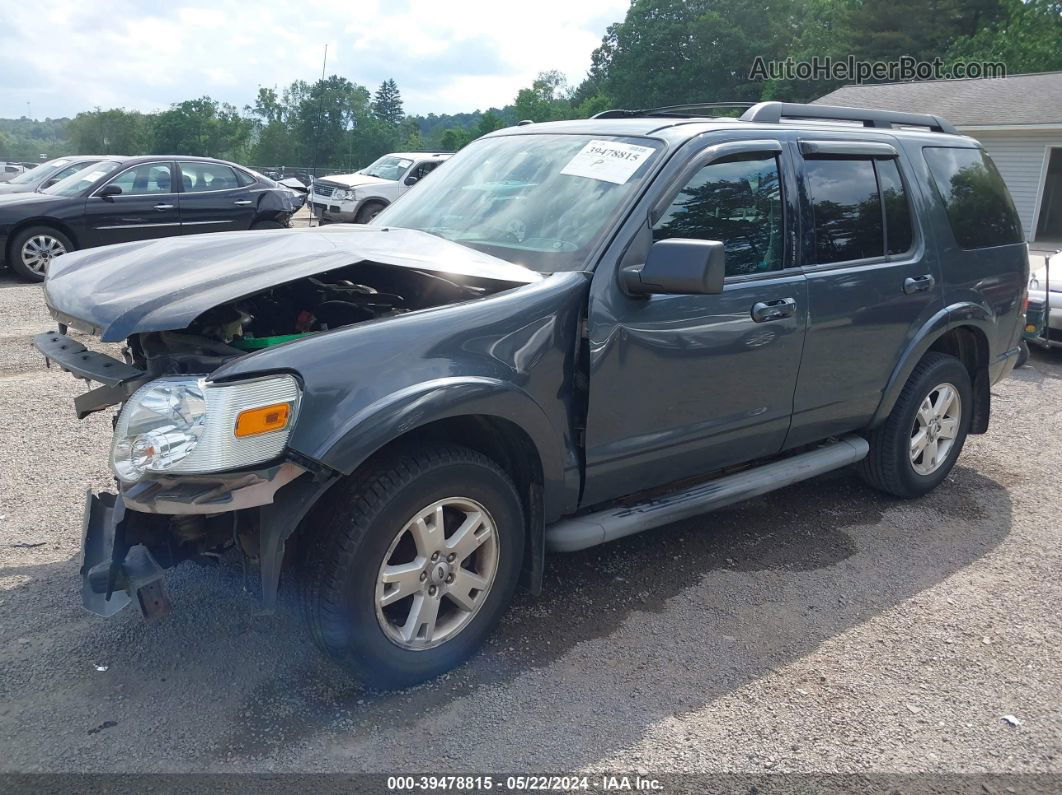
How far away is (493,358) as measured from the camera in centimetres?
306

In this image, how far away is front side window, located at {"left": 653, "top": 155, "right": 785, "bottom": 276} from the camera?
143 inches

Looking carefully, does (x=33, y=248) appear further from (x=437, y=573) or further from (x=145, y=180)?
(x=437, y=573)

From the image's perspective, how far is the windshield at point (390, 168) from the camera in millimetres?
19500

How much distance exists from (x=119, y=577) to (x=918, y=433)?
409cm

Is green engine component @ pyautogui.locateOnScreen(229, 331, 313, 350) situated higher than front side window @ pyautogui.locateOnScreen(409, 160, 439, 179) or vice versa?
front side window @ pyautogui.locateOnScreen(409, 160, 439, 179)

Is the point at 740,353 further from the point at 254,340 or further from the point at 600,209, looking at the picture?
the point at 254,340

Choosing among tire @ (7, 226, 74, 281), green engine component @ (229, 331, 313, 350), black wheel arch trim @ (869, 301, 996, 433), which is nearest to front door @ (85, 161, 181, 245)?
tire @ (7, 226, 74, 281)

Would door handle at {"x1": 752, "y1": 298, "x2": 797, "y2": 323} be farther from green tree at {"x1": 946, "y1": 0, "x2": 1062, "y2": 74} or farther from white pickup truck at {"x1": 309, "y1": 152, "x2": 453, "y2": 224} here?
green tree at {"x1": 946, "y1": 0, "x2": 1062, "y2": 74}

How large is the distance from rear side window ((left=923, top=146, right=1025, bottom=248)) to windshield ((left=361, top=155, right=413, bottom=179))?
1562cm

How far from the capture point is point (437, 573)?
306 centimetres

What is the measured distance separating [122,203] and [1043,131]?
1954 cm

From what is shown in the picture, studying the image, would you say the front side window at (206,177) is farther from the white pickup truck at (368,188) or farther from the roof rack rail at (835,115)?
the roof rack rail at (835,115)

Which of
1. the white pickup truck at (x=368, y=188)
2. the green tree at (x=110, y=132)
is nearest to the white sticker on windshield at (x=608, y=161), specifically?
the white pickup truck at (x=368, y=188)

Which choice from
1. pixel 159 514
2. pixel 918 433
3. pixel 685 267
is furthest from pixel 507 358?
pixel 918 433
